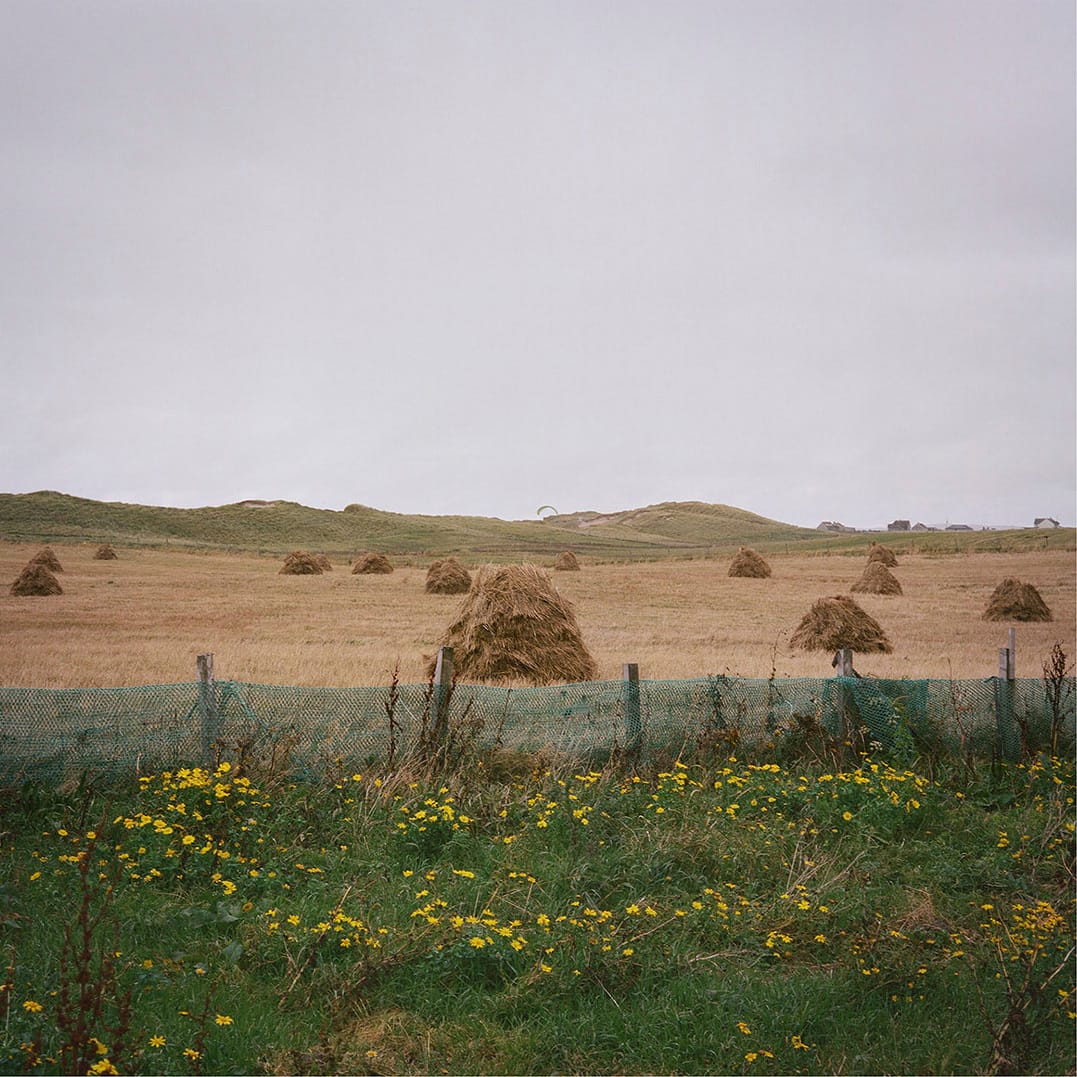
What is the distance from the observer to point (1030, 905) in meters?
5.11

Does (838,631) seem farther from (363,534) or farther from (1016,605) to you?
(363,534)

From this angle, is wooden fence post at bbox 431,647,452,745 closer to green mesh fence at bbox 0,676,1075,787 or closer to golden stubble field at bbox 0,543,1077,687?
green mesh fence at bbox 0,676,1075,787

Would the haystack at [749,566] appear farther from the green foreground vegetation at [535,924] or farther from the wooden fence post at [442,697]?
the wooden fence post at [442,697]

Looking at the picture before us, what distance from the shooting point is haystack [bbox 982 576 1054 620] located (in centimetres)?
2152

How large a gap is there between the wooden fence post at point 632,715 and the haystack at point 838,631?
9332mm

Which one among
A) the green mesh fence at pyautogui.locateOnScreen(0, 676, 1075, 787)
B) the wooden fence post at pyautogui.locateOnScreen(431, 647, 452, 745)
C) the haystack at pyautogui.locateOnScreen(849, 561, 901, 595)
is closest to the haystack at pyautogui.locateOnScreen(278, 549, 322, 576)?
the haystack at pyautogui.locateOnScreen(849, 561, 901, 595)

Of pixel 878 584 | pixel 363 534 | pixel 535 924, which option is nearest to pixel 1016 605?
pixel 878 584

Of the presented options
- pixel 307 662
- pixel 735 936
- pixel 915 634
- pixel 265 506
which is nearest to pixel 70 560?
pixel 307 662

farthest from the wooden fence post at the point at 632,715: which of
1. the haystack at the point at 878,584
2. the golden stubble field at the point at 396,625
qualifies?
the haystack at the point at 878,584

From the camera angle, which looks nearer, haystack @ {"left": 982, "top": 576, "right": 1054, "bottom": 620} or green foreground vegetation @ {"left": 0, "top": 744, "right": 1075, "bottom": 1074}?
green foreground vegetation @ {"left": 0, "top": 744, "right": 1075, "bottom": 1074}

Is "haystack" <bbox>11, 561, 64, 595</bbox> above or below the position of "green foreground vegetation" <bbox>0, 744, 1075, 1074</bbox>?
above

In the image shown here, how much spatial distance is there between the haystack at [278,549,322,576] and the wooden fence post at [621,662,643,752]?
102 ft

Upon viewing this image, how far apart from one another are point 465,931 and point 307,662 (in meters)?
8.74

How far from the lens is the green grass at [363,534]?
6812cm
